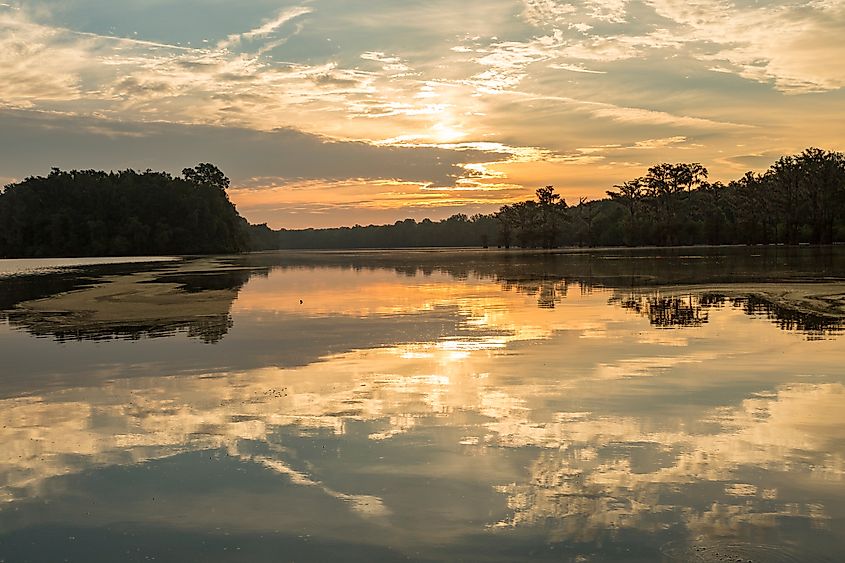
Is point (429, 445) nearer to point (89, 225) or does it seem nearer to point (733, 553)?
point (733, 553)

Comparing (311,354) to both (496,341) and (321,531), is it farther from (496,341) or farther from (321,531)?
(321,531)

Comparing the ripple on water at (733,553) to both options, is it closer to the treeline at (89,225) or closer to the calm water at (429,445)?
the calm water at (429,445)

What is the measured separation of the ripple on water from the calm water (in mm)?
25

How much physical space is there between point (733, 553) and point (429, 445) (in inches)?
182

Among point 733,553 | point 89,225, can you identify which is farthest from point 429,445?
point 89,225

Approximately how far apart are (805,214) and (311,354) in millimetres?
154545

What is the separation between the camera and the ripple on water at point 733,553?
6727mm

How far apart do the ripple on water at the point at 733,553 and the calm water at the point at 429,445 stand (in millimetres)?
25

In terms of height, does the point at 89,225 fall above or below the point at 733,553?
above

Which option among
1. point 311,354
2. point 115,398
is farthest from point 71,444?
point 311,354

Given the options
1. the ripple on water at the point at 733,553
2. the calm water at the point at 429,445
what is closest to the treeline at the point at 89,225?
the calm water at the point at 429,445

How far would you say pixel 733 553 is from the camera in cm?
688

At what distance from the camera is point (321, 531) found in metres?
7.65

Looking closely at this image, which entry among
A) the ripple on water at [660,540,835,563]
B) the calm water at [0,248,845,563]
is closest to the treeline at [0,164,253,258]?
the calm water at [0,248,845,563]
